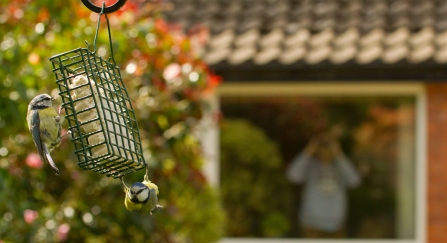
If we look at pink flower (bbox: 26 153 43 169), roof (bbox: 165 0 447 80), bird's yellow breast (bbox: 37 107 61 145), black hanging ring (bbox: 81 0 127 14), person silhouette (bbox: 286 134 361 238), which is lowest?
person silhouette (bbox: 286 134 361 238)

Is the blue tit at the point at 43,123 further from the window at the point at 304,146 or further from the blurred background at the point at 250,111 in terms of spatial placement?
the window at the point at 304,146

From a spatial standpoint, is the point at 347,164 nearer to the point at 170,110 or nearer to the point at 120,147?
the point at 170,110

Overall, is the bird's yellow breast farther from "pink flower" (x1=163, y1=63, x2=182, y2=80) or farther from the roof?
the roof

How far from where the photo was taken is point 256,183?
817 centimetres

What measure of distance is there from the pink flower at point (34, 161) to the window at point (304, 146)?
2.85 metres

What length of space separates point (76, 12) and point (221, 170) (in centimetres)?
298

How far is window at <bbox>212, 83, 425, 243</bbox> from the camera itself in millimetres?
8008

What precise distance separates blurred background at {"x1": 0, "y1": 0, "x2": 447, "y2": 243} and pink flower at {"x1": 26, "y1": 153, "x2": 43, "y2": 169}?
0.04 feet

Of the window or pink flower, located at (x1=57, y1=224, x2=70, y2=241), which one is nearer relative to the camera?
pink flower, located at (x1=57, y1=224, x2=70, y2=241)

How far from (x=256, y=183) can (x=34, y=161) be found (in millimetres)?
3215

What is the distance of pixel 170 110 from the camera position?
5758 mm

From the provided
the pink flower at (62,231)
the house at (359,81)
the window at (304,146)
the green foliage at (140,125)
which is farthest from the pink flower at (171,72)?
the window at (304,146)

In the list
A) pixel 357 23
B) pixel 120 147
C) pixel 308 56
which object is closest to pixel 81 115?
pixel 120 147

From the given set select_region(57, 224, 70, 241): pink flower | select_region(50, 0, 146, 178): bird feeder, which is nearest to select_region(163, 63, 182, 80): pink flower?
select_region(57, 224, 70, 241): pink flower
